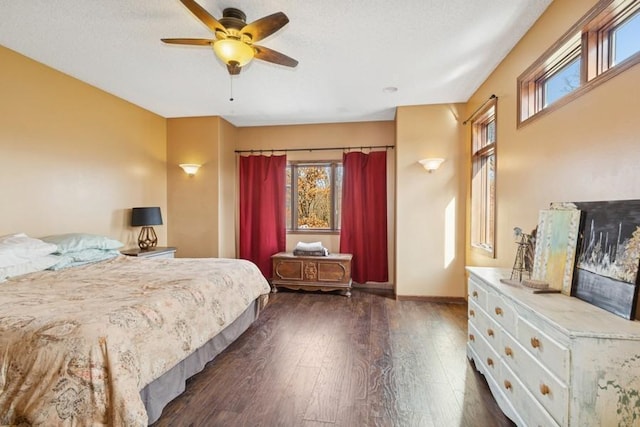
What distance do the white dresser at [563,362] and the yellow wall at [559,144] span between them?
2.26 ft

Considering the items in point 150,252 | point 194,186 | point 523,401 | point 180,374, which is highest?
point 194,186

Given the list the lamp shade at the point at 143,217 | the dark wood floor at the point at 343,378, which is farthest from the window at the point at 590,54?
the lamp shade at the point at 143,217

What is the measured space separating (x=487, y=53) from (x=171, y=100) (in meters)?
3.75

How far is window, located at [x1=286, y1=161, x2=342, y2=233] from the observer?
196 inches

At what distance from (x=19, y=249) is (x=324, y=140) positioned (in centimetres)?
392

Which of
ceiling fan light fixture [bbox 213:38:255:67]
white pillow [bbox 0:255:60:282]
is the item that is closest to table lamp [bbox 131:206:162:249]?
white pillow [bbox 0:255:60:282]

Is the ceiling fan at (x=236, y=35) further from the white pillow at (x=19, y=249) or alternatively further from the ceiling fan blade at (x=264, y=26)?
the white pillow at (x=19, y=249)

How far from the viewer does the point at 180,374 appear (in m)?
2.02

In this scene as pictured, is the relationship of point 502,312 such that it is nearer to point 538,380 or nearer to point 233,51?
point 538,380

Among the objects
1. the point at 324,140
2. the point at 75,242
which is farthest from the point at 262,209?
the point at 75,242

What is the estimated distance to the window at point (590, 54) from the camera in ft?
5.11

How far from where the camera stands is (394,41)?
2545 mm

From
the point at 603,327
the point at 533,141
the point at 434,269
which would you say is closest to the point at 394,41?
the point at 533,141

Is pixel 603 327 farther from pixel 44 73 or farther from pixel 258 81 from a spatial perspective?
pixel 44 73
